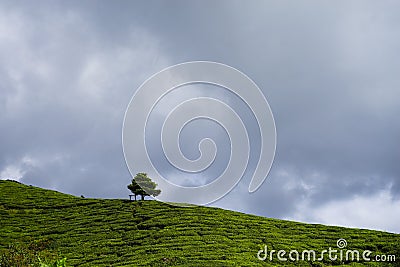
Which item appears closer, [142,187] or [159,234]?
[159,234]

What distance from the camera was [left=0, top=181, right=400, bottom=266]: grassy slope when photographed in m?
36.8

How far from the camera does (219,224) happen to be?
4609cm

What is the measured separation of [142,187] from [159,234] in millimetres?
14724

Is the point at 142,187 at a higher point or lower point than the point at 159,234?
higher

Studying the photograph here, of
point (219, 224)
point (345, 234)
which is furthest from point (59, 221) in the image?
point (345, 234)

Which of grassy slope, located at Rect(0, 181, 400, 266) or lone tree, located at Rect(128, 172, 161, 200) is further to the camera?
lone tree, located at Rect(128, 172, 161, 200)

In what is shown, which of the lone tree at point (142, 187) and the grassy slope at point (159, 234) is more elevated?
the lone tree at point (142, 187)

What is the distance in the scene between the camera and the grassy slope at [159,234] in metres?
36.8

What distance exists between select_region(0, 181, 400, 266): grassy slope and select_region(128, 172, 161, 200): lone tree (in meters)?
1.65

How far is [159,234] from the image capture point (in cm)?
4316

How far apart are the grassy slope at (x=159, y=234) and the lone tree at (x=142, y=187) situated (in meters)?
1.65

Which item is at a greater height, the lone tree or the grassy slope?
the lone tree

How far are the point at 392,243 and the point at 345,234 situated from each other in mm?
4838

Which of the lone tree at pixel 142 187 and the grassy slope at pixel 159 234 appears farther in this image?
the lone tree at pixel 142 187
